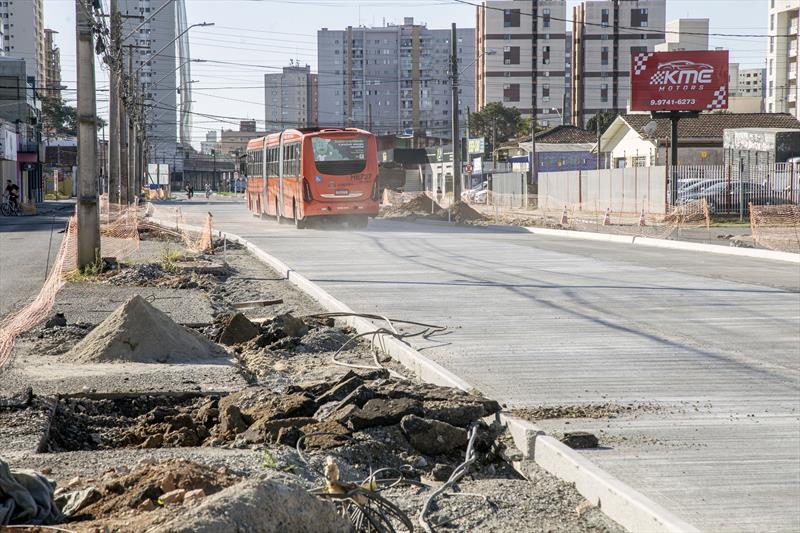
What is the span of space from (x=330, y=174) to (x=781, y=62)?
131 metres

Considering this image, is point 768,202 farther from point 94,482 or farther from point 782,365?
point 94,482

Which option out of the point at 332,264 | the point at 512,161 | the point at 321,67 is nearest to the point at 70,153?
the point at 512,161

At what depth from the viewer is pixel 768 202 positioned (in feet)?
151

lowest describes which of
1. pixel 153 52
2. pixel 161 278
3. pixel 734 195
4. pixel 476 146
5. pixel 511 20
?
pixel 161 278

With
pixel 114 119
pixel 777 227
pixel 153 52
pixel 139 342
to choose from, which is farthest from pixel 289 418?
pixel 153 52

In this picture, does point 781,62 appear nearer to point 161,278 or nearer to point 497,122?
point 497,122

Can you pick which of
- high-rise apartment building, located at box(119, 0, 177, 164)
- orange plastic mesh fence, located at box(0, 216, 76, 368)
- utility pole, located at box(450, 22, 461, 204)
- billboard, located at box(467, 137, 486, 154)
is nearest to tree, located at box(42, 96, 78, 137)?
high-rise apartment building, located at box(119, 0, 177, 164)

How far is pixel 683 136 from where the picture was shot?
73625 millimetres

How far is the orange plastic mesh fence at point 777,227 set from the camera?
102 feet

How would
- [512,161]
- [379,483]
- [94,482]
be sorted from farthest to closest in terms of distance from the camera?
1. [512,161]
2. [379,483]
3. [94,482]

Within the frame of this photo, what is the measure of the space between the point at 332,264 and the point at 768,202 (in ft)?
93.1

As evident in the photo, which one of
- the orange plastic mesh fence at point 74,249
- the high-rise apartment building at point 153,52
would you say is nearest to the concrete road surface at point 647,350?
the orange plastic mesh fence at point 74,249

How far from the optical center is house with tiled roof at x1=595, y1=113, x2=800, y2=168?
71.6 meters

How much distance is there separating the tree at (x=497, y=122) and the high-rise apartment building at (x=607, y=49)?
1285 inches
